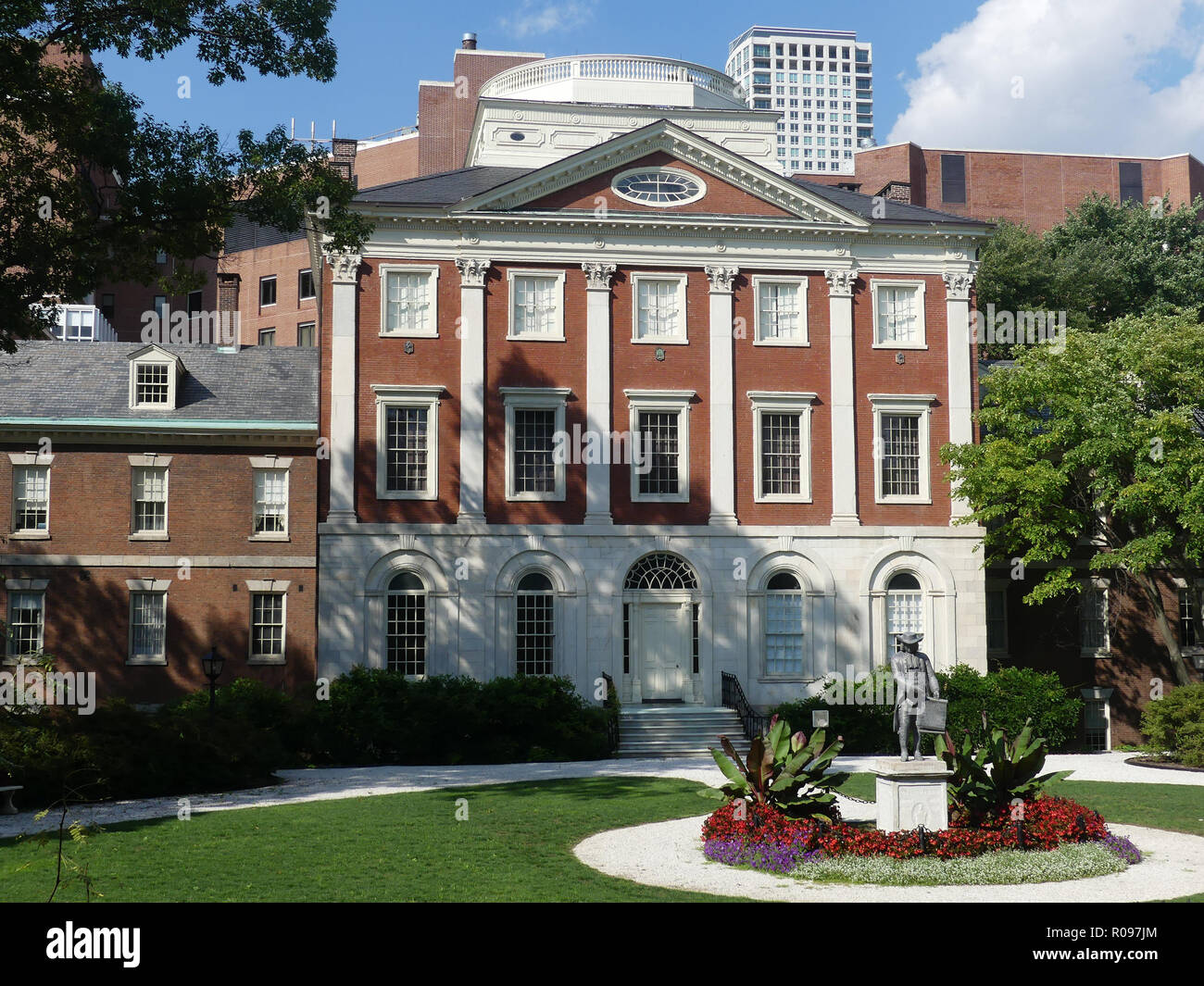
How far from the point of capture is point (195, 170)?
22953 millimetres

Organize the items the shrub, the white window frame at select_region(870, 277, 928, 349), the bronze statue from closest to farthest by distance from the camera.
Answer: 1. the bronze statue
2. the shrub
3. the white window frame at select_region(870, 277, 928, 349)

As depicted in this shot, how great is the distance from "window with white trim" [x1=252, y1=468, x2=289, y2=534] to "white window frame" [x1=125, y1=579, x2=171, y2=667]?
9.46 feet

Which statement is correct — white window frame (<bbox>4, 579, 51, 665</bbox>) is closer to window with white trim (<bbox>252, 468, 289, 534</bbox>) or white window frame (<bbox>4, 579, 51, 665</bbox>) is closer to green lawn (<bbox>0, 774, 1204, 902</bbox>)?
window with white trim (<bbox>252, 468, 289, 534</bbox>)

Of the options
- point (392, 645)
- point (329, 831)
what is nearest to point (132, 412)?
point (392, 645)

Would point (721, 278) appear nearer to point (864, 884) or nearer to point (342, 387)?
point (342, 387)

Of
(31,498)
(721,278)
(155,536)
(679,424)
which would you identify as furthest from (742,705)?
(31,498)

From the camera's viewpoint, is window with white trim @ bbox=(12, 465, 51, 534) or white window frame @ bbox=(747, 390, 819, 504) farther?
white window frame @ bbox=(747, 390, 819, 504)

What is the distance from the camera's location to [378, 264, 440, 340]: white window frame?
32.8 m

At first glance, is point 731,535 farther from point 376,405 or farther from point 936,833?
point 936,833

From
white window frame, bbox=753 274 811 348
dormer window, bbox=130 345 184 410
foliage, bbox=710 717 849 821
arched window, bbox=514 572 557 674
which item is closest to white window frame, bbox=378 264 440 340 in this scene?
dormer window, bbox=130 345 184 410

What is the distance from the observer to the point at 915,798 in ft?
51.3

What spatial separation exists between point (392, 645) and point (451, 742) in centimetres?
446

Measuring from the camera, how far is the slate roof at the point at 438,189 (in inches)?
1309

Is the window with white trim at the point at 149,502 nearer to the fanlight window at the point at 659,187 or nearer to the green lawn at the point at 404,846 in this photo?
the green lawn at the point at 404,846
